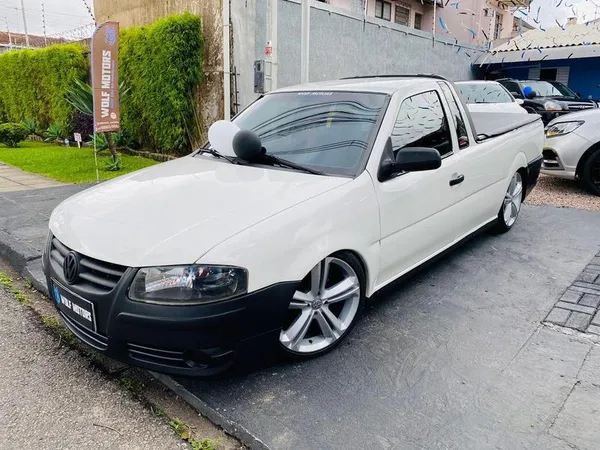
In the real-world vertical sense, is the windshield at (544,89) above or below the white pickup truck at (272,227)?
above

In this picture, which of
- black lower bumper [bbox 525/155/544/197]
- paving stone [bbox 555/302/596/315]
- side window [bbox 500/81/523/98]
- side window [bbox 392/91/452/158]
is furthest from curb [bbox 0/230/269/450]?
side window [bbox 500/81/523/98]

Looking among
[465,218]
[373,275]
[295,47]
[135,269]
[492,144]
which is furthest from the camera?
[295,47]

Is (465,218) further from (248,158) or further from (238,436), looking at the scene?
(238,436)

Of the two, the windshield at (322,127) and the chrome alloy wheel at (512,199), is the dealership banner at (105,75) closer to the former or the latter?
the windshield at (322,127)

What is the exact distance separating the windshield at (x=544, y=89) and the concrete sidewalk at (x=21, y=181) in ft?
42.2

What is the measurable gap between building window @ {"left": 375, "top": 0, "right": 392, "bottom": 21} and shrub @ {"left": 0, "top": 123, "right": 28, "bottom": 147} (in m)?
15.6

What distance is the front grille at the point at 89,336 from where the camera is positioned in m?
2.44

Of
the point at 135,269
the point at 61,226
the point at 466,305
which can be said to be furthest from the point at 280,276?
the point at 466,305

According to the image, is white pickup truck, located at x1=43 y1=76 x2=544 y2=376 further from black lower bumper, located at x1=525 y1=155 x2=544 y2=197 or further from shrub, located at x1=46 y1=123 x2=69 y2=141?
shrub, located at x1=46 y1=123 x2=69 y2=141

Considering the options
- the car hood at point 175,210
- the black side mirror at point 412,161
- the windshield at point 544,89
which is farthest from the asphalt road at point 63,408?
the windshield at point 544,89

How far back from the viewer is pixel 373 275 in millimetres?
3105

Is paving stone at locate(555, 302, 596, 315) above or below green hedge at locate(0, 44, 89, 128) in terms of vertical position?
below

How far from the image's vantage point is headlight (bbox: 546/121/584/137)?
704 cm

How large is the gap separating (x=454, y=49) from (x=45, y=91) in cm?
1389
